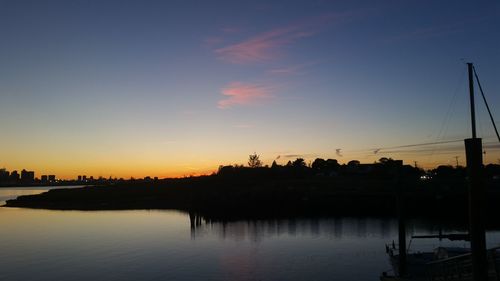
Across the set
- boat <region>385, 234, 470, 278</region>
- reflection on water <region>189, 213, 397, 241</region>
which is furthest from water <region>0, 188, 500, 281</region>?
boat <region>385, 234, 470, 278</region>

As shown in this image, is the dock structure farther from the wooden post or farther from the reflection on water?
the reflection on water

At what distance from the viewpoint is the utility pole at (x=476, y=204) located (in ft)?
63.1

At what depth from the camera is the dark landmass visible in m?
111

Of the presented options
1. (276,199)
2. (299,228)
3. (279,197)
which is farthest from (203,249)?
(279,197)

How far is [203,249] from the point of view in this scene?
205 feet

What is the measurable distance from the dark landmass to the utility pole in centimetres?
7801

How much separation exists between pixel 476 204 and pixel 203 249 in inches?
1877

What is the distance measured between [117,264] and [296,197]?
290ft

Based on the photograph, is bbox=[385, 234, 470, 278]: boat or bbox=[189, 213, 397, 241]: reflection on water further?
bbox=[189, 213, 397, 241]: reflection on water

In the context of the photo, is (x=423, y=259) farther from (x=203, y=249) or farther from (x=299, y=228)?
(x=299, y=228)

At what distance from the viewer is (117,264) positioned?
52656mm

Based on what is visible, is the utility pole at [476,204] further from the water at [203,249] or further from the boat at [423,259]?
the water at [203,249]

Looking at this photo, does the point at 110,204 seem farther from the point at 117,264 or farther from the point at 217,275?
the point at 217,275

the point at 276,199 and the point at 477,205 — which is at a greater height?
the point at 477,205
